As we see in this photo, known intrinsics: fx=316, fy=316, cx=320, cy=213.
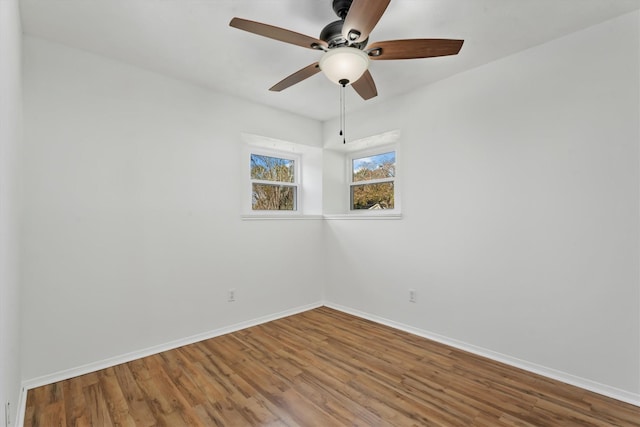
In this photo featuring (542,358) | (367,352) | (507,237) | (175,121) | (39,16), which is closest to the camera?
(39,16)

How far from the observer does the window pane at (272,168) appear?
386cm

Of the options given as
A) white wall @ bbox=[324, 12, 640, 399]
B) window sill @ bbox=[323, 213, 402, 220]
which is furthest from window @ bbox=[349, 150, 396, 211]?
white wall @ bbox=[324, 12, 640, 399]

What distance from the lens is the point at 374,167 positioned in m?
4.06

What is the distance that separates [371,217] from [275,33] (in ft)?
7.49

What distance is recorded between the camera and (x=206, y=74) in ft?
9.41

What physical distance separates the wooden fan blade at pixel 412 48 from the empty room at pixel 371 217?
0.05 ft

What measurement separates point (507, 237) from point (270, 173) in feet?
8.81

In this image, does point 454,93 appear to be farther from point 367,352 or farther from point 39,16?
point 39,16

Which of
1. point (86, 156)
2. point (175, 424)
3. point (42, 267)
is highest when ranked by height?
point (86, 156)

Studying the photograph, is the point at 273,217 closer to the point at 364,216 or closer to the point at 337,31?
the point at 364,216

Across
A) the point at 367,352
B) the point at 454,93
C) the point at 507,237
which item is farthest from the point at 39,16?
the point at 507,237

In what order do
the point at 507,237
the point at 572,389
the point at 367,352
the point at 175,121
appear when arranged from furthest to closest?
1. the point at 175,121
2. the point at 367,352
3. the point at 507,237
4. the point at 572,389

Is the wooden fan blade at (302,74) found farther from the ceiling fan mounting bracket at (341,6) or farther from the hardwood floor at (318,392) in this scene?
the hardwood floor at (318,392)

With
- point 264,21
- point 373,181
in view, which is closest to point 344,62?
point 264,21
